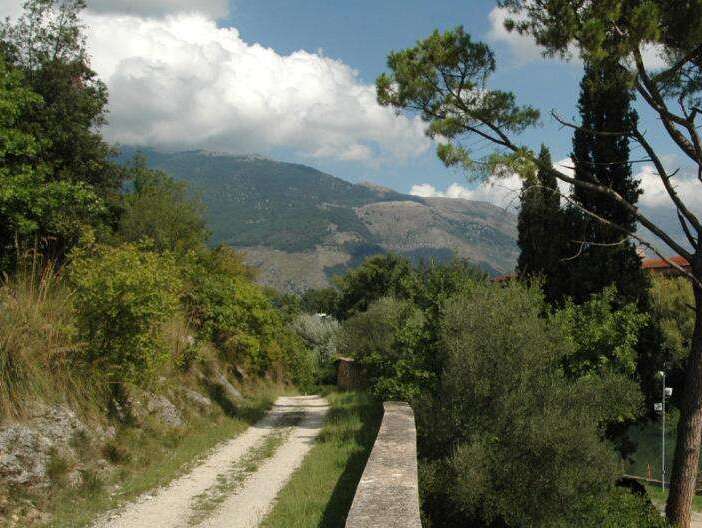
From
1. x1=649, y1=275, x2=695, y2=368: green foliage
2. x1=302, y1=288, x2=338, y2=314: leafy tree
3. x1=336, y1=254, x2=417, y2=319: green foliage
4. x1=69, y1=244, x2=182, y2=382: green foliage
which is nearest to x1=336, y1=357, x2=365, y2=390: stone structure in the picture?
x1=649, y1=275, x2=695, y2=368: green foliage

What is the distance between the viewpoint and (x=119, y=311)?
9.54 meters

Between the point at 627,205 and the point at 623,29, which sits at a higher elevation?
the point at 623,29

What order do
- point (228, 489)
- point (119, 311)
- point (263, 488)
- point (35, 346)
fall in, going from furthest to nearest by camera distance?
1. point (119, 311)
2. point (263, 488)
3. point (228, 489)
4. point (35, 346)

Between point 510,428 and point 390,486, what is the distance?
326 centimetres

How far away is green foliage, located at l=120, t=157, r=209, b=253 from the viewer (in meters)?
24.1

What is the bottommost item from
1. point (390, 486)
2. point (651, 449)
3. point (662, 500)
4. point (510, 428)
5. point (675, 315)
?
point (651, 449)

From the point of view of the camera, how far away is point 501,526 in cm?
973

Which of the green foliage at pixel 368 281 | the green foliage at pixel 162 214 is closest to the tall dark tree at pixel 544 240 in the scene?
the green foliage at pixel 162 214

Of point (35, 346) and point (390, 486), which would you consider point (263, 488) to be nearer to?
point (390, 486)

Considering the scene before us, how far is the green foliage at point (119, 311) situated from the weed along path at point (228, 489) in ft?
6.86

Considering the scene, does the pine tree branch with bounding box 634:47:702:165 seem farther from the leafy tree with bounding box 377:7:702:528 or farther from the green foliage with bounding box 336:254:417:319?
the green foliage with bounding box 336:254:417:319

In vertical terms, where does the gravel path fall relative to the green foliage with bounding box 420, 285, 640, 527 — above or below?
below

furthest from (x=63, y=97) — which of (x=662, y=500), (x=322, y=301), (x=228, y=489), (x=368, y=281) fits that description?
(x=322, y=301)

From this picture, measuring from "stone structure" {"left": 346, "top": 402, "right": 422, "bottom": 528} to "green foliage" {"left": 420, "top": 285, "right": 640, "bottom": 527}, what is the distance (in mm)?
785
